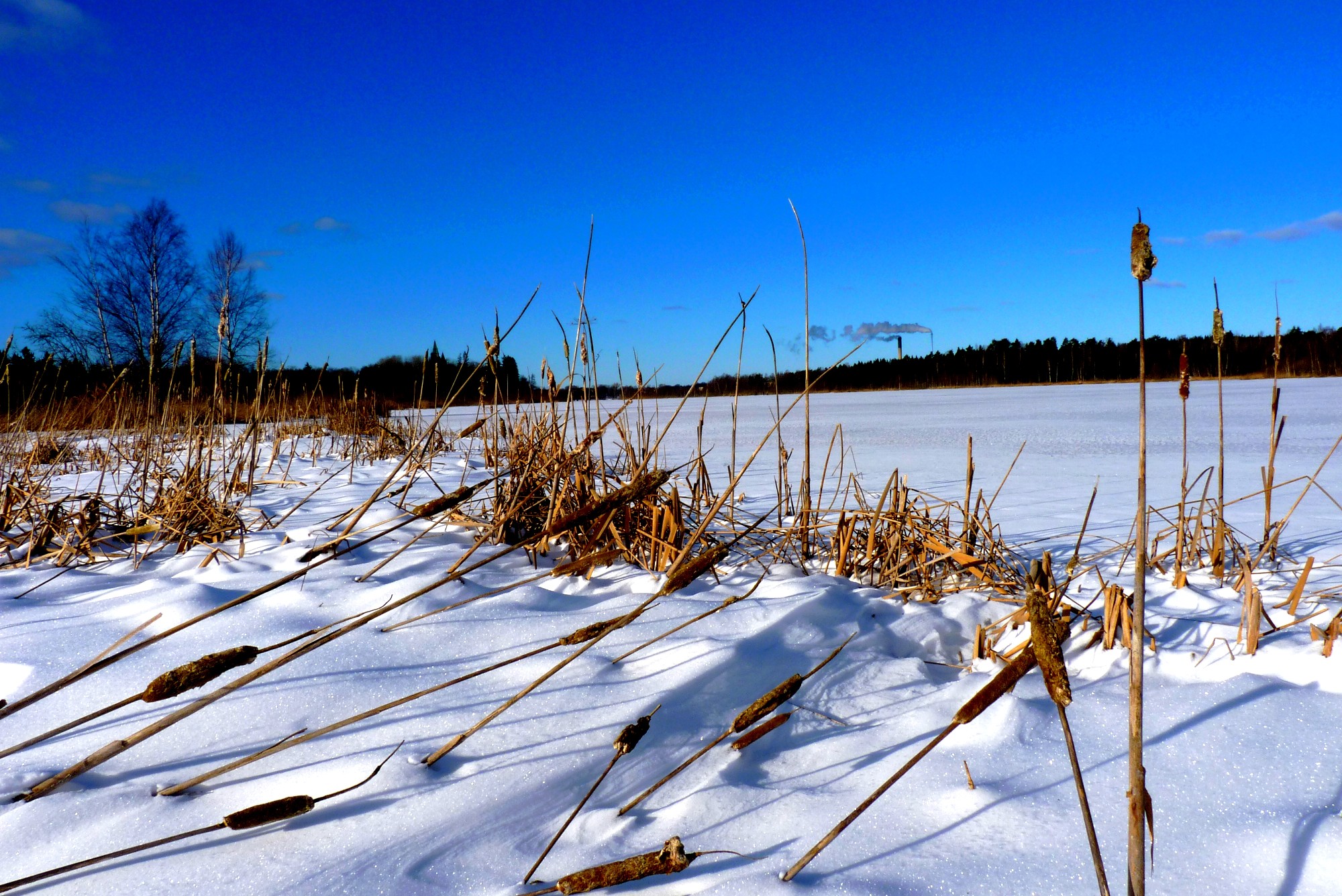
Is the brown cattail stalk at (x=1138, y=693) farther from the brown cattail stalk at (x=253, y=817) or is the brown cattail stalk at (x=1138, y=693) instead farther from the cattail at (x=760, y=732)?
the brown cattail stalk at (x=253, y=817)

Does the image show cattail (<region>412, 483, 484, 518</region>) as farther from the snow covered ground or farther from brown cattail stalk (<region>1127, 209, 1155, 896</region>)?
brown cattail stalk (<region>1127, 209, 1155, 896</region>)

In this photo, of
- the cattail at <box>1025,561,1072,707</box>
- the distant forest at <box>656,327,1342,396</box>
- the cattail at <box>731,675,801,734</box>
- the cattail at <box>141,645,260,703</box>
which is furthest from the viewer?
the distant forest at <box>656,327,1342,396</box>

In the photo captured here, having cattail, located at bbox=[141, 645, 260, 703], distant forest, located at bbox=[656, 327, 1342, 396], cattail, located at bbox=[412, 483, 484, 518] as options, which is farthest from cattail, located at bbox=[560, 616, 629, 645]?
distant forest, located at bbox=[656, 327, 1342, 396]

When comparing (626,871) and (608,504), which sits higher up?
(608,504)

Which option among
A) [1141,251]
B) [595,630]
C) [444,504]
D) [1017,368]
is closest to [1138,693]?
[1141,251]

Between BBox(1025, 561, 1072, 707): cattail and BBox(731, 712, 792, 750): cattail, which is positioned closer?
BBox(1025, 561, 1072, 707): cattail

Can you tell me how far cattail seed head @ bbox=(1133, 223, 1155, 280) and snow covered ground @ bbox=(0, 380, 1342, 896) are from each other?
55cm

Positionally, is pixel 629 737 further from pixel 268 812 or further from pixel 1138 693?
pixel 1138 693

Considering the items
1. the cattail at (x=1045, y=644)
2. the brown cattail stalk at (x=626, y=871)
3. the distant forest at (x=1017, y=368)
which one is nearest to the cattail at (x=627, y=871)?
the brown cattail stalk at (x=626, y=871)

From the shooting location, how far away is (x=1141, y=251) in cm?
39

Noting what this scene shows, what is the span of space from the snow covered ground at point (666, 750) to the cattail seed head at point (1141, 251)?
549 millimetres

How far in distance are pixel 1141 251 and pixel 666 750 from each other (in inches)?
29.7

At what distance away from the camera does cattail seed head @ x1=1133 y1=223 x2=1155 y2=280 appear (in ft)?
1.24

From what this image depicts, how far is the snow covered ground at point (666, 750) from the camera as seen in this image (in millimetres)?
655
